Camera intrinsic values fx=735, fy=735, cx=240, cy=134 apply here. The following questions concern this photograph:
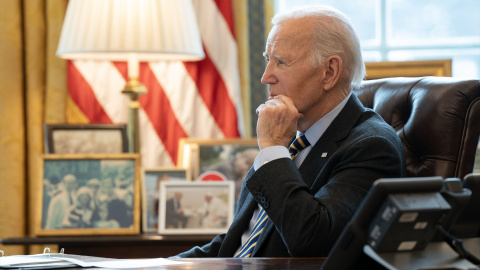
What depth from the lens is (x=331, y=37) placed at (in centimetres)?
194

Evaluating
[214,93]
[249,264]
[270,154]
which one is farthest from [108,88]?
[249,264]

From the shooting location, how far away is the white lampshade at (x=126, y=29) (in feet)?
9.47

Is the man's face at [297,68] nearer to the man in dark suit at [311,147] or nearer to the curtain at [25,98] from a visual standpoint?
the man in dark suit at [311,147]

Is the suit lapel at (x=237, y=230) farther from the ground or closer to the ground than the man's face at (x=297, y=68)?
closer to the ground

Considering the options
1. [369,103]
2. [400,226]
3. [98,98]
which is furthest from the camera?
[98,98]

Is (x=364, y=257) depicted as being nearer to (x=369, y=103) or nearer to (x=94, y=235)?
(x=369, y=103)

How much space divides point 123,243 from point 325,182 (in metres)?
1.20

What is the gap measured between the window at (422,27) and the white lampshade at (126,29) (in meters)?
0.69

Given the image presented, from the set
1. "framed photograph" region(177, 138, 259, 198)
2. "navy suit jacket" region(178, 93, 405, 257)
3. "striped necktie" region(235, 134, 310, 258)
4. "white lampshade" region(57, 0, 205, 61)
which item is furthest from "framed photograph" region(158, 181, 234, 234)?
"navy suit jacket" region(178, 93, 405, 257)

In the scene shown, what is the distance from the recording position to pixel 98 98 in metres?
3.32

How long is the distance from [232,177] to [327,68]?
123 centimetres

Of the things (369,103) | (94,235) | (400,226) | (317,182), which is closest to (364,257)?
(400,226)

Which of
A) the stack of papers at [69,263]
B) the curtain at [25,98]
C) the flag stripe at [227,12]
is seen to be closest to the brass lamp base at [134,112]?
the curtain at [25,98]

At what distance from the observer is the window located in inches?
138
